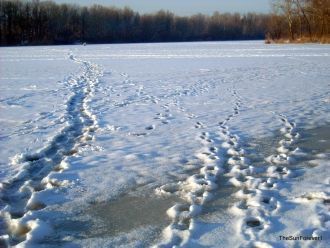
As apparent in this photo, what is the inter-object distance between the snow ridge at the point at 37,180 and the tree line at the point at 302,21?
4285 centimetres

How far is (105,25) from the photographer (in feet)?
325

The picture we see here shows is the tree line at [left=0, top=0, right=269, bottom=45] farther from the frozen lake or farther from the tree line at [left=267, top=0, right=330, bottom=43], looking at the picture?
the frozen lake

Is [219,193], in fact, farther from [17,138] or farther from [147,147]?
[17,138]

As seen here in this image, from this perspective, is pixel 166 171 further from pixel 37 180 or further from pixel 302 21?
pixel 302 21

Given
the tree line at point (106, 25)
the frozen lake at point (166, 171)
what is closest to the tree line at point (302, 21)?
the tree line at point (106, 25)

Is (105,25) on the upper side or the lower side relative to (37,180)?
upper

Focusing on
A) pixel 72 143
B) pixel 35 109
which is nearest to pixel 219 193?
pixel 72 143

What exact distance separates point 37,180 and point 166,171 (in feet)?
5.40

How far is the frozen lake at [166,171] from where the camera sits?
13.0 feet

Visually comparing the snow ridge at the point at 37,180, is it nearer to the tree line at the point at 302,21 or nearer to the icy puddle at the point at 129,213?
the icy puddle at the point at 129,213

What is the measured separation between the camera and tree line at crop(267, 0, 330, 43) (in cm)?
4947

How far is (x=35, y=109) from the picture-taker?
402 inches

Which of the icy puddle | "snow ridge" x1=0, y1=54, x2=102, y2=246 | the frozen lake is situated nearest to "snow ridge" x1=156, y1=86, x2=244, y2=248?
the frozen lake

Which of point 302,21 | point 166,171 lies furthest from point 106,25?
point 166,171
